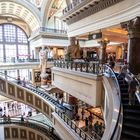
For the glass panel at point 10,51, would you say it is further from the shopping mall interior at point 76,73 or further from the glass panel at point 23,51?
the glass panel at point 23,51

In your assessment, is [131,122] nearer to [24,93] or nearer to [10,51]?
[24,93]

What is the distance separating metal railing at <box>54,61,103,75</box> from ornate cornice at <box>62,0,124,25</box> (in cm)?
306

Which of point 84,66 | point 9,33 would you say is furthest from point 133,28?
point 9,33

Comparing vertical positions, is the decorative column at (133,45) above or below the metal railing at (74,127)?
above

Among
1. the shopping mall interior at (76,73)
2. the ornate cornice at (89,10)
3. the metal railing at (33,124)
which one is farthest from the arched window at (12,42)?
the ornate cornice at (89,10)

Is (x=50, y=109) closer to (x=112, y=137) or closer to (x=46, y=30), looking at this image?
(x=112, y=137)

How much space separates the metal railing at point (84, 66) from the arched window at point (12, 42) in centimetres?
1558

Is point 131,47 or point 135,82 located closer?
point 135,82

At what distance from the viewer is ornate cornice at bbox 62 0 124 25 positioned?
27.5 ft

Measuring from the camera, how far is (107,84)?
6.80 meters

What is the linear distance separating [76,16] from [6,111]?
15.9m

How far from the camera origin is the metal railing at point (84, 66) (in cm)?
802

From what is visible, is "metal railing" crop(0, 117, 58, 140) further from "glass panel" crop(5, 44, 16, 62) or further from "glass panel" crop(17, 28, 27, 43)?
"glass panel" crop(17, 28, 27, 43)


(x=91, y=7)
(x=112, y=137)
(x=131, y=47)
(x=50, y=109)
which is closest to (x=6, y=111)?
(x=50, y=109)
